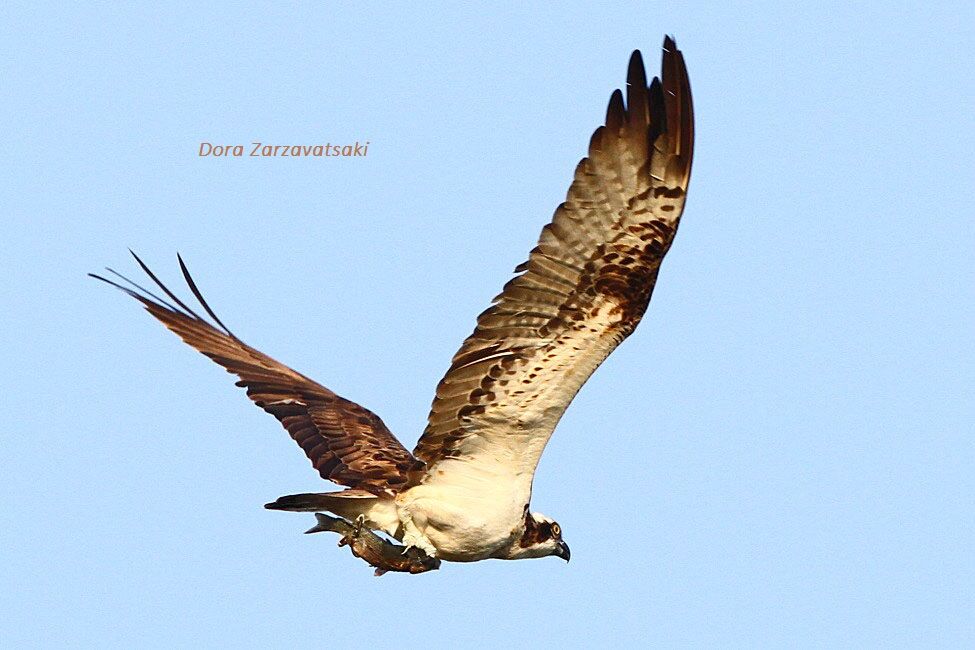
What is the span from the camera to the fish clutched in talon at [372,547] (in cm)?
973

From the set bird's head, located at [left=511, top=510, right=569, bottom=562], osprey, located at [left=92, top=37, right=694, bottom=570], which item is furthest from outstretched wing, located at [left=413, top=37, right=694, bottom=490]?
bird's head, located at [left=511, top=510, right=569, bottom=562]

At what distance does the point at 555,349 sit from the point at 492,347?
0.38 meters

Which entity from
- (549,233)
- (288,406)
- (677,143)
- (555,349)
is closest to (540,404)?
(555,349)

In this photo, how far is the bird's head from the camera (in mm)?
10109

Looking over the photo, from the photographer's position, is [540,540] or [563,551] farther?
[563,551]

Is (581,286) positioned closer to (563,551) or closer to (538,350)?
(538,350)

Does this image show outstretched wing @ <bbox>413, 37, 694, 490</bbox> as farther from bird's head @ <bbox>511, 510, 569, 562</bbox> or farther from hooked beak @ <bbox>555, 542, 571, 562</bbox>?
hooked beak @ <bbox>555, 542, 571, 562</bbox>

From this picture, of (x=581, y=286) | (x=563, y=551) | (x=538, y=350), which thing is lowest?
(x=563, y=551)

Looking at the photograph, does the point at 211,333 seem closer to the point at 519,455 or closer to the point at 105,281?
the point at 105,281

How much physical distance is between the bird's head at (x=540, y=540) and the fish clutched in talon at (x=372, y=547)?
68 cm

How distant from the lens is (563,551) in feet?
34.2

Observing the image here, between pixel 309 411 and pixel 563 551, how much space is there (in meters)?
2.31

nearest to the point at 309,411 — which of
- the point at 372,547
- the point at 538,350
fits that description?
the point at 372,547

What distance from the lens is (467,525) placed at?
972 centimetres
